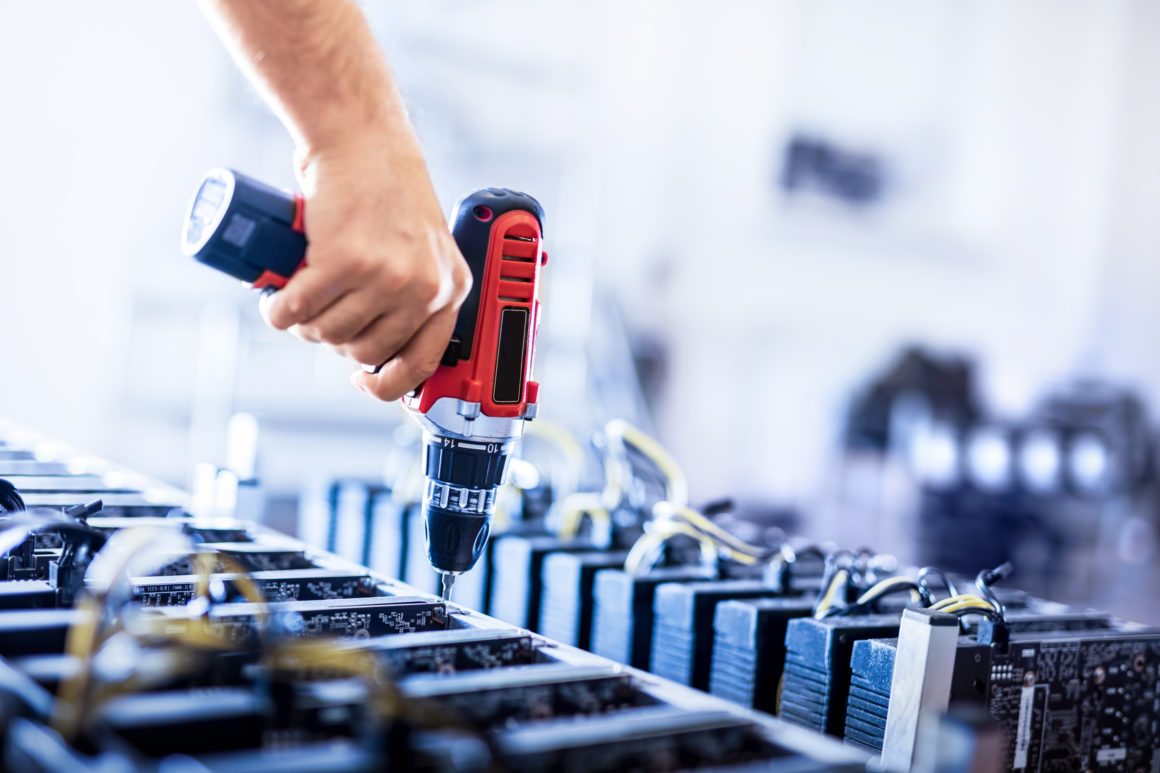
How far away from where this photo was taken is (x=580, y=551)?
135 cm

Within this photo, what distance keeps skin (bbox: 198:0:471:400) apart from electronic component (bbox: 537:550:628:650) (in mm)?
425

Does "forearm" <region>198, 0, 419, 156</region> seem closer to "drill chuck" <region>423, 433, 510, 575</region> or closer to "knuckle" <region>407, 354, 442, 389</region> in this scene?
"knuckle" <region>407, 354, 442, 389</region>

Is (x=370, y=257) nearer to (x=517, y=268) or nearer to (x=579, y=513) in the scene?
(x=517, y=268)

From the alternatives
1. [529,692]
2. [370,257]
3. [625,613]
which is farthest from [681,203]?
[529,692]

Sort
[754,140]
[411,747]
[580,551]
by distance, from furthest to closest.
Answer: [754,140]
[580,551]
[411,747]

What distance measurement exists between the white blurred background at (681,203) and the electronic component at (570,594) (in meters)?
1.54

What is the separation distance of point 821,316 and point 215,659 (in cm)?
507

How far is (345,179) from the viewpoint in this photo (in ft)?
2.92

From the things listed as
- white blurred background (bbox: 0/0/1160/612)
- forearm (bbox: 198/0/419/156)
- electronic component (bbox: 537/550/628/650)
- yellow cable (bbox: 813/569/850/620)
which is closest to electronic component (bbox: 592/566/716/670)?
electronic component (bbox: 537/550/628/650)

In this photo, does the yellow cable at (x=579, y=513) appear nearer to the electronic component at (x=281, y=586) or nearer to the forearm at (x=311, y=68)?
the electronic component at (x=281, y=586)

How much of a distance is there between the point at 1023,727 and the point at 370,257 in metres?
0.73

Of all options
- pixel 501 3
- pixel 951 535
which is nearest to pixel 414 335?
pixel 501 3

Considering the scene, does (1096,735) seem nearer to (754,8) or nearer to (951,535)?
(951,535)

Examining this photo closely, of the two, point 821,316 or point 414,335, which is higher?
point 821,316
